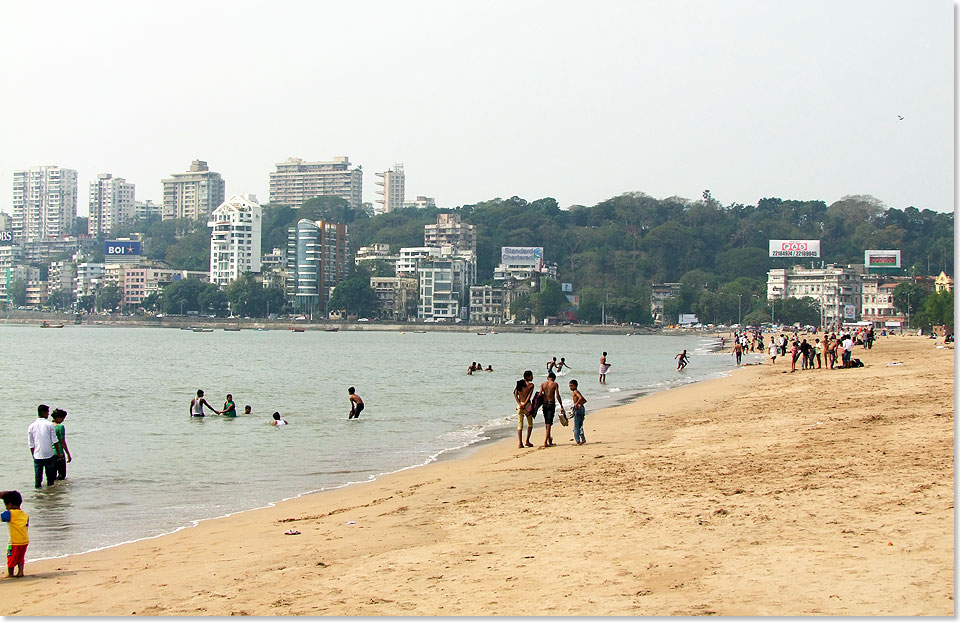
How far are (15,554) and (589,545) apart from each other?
504 centimetres

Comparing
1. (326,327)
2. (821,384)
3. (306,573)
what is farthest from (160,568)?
(326,327)

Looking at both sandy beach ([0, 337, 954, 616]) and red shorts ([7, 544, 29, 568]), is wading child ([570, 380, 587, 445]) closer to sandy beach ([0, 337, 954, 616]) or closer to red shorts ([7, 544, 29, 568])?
sandy beach ([0, 337, 954, 616])

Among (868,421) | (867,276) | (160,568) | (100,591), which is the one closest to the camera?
(100,591)

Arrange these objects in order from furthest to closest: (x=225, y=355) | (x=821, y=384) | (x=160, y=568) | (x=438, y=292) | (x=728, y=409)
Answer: (x=438, y=292) → (x=225, y=355) → (x=821, y=384) → (x=728, y=409) → (x=160, y=568)

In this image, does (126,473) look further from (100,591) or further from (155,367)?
(155,367)

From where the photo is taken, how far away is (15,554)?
8961 millimetres

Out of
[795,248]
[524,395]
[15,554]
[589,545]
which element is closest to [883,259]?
[795,248]

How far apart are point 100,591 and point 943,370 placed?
29384 millimetres

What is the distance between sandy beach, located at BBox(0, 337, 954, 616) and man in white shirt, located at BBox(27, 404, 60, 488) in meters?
3.71

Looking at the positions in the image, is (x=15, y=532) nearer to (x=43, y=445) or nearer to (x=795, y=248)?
(x=43, y=445)

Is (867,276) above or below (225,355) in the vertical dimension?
above

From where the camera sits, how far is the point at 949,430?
14242mm

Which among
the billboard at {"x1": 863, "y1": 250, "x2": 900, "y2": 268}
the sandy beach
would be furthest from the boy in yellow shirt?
A: the billboard at {"x1": 863, "y1": 250, "x2": 900, "y2": 268}

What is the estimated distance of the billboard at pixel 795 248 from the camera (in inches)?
6909
